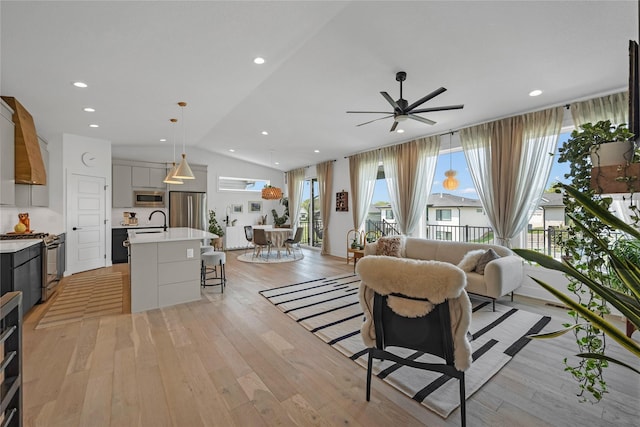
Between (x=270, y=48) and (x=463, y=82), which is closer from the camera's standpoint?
(x=270, y=48)

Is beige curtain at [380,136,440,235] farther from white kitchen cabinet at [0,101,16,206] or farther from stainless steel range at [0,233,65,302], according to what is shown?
white kitchen cabinet at [0,101,16,206]

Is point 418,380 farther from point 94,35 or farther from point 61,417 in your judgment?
point 94,35

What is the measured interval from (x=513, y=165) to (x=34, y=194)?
7.54 metres

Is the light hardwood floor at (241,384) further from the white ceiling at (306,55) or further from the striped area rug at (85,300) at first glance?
the white ceiling at (306,55)

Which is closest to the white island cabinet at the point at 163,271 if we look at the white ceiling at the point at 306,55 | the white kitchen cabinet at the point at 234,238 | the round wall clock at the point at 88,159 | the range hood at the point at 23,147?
the range hood at the point at 23,147

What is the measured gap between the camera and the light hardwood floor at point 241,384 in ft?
5.64

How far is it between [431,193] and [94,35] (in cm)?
535

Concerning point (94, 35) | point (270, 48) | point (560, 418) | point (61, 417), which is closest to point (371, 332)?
point (560, 418)

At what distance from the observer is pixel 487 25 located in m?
2.49

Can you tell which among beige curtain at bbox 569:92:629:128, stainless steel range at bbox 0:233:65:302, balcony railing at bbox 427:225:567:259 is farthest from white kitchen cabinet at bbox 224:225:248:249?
beige curtain at bbox 569:92:629:128

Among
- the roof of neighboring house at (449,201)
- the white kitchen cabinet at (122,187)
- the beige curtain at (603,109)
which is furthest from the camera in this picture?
the white kitchen cabinet at (122,187)

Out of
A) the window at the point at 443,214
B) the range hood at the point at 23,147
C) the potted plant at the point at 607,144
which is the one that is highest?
the range hood at the point at 23,147

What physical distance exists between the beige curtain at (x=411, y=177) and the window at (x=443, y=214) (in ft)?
1.20

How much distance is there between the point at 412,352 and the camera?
245 centimetres
